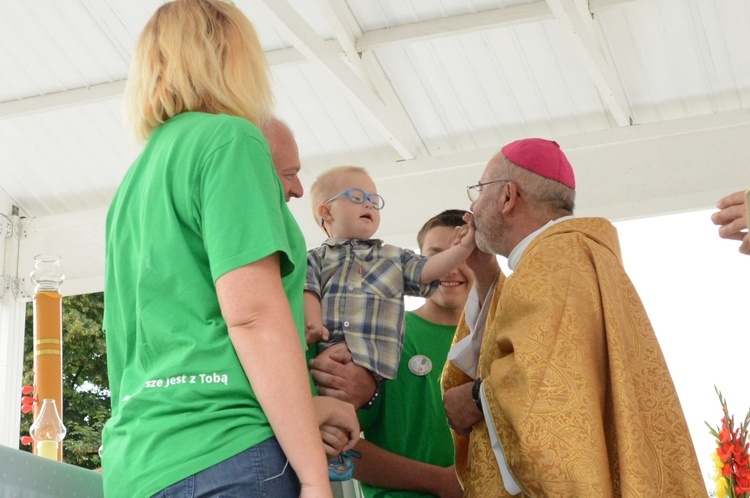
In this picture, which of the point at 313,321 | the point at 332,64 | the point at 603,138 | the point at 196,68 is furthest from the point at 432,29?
the point at 196,68

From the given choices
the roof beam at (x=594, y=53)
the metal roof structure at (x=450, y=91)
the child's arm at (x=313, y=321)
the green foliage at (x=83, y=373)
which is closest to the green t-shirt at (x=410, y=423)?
the child's arm at (x=313, y=321)

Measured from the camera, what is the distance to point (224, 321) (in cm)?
155

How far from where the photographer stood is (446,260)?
9.04 ft

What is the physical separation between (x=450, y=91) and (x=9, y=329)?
4158mm

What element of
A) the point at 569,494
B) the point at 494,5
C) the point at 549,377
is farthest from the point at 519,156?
the point at 494,5

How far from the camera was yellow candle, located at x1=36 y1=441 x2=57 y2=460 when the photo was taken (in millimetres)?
2689

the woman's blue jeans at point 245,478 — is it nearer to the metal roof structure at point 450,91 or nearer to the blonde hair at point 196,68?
the blonde hair at point 196,68

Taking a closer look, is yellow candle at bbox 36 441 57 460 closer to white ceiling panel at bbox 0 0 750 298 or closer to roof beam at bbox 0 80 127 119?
white ceiling panel at bbox 0 0 750 298

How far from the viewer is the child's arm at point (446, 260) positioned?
2756 millimetres

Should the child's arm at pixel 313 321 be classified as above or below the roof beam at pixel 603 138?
below

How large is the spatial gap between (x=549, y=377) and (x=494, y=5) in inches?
197

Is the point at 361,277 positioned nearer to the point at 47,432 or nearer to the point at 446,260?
the point at 446,260

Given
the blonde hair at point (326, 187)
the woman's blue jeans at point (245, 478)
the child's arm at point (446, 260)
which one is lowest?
the woman's blue jeans at point (245, 478)

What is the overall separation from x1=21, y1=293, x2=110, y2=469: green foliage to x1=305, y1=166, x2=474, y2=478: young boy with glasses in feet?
53.1
